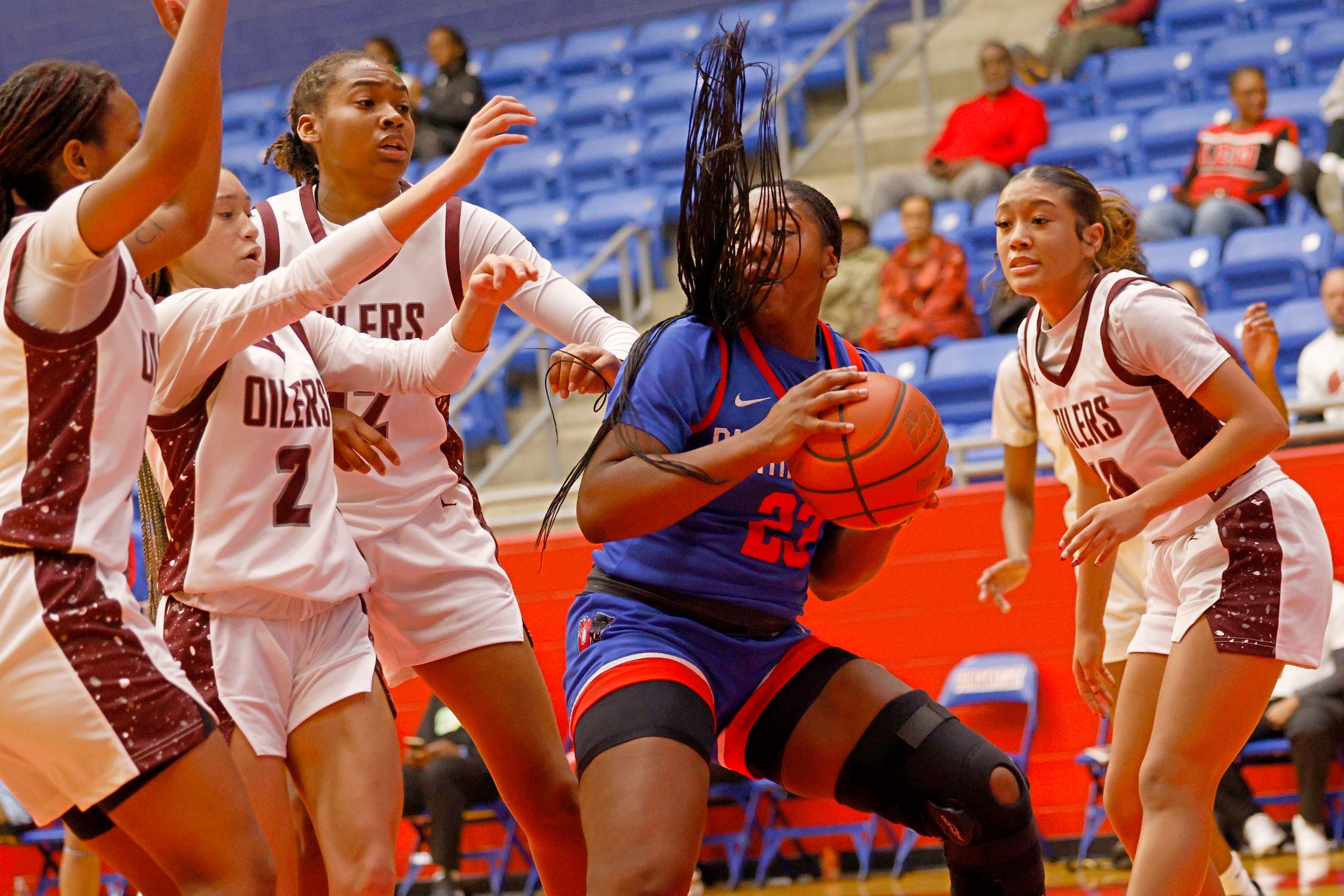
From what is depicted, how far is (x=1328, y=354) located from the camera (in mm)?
7078

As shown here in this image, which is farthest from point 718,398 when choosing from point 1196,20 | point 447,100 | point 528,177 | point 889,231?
point 528,177

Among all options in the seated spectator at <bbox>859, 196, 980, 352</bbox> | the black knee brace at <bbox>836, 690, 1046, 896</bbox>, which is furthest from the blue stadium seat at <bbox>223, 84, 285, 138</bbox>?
Answer: the black knee brace at <bbox>836, 690, 1046, 896</bbox>

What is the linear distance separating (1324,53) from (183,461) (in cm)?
882

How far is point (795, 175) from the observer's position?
11125 millimetres

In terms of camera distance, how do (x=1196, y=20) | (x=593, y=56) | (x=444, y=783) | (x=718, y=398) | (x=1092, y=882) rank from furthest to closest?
1. (x=593, y=56)
2. (x=1196, y=20)
3. (x=444, y=783)
4. (x=1092, y=882)
5. (x=718, y=398)

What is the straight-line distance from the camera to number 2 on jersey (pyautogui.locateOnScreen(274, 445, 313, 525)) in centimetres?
326

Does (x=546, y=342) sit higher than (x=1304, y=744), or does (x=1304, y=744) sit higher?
(x=546, y=342)

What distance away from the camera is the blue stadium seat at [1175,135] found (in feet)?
31.8

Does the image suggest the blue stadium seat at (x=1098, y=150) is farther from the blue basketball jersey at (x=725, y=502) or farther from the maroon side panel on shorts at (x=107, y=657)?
the maroon side panel on shorts at (x=107, y=657)

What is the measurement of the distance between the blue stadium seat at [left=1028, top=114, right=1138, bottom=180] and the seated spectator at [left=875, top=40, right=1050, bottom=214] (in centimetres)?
11

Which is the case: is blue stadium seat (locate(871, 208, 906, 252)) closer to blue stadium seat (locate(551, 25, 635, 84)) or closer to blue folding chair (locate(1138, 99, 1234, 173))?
blue folding chair (locate(1138, 99, 1234, 173))

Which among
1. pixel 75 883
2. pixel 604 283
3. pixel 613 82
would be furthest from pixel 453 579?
pixel 613 82

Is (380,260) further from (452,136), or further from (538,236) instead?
(452,136)

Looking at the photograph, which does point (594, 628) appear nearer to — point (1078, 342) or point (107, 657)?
point (107, 657)
